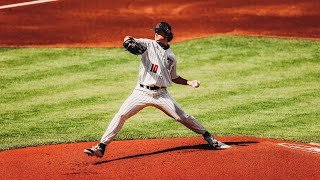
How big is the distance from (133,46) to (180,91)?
562 cm

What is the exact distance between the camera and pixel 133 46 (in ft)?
25.4

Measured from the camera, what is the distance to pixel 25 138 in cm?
994

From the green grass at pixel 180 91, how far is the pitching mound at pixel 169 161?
3.03 feet

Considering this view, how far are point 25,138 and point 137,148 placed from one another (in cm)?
211

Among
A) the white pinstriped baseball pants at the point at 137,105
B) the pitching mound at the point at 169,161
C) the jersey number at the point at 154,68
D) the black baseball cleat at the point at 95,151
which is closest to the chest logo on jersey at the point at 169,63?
the jersey number at the point at 154,68

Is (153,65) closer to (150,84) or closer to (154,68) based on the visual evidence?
(154,68)

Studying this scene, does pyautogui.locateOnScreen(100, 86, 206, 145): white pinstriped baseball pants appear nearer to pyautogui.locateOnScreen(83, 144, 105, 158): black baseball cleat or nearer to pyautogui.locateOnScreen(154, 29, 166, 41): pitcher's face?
pyautogui.locateOnScreen(83, 144, 105, 158): black baseball cleat

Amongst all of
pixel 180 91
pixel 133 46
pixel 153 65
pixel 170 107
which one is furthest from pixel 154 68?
pixel 180 91

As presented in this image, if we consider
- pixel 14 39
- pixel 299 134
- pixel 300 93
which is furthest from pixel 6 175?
pixel 14 39

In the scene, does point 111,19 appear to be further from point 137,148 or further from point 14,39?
point 137,148

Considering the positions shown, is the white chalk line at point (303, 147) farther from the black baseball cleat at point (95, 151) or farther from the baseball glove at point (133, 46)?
the black baseball cleat at point (95, 151)

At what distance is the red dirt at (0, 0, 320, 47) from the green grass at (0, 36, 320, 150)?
63cm

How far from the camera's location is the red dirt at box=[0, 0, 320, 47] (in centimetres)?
1684

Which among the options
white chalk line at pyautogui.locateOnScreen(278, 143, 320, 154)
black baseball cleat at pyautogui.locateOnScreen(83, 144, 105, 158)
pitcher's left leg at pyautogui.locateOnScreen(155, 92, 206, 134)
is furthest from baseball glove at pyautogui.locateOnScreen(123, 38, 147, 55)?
white chalk line at pyautogui.locateOnScreen(278, 143, 320, 154)
